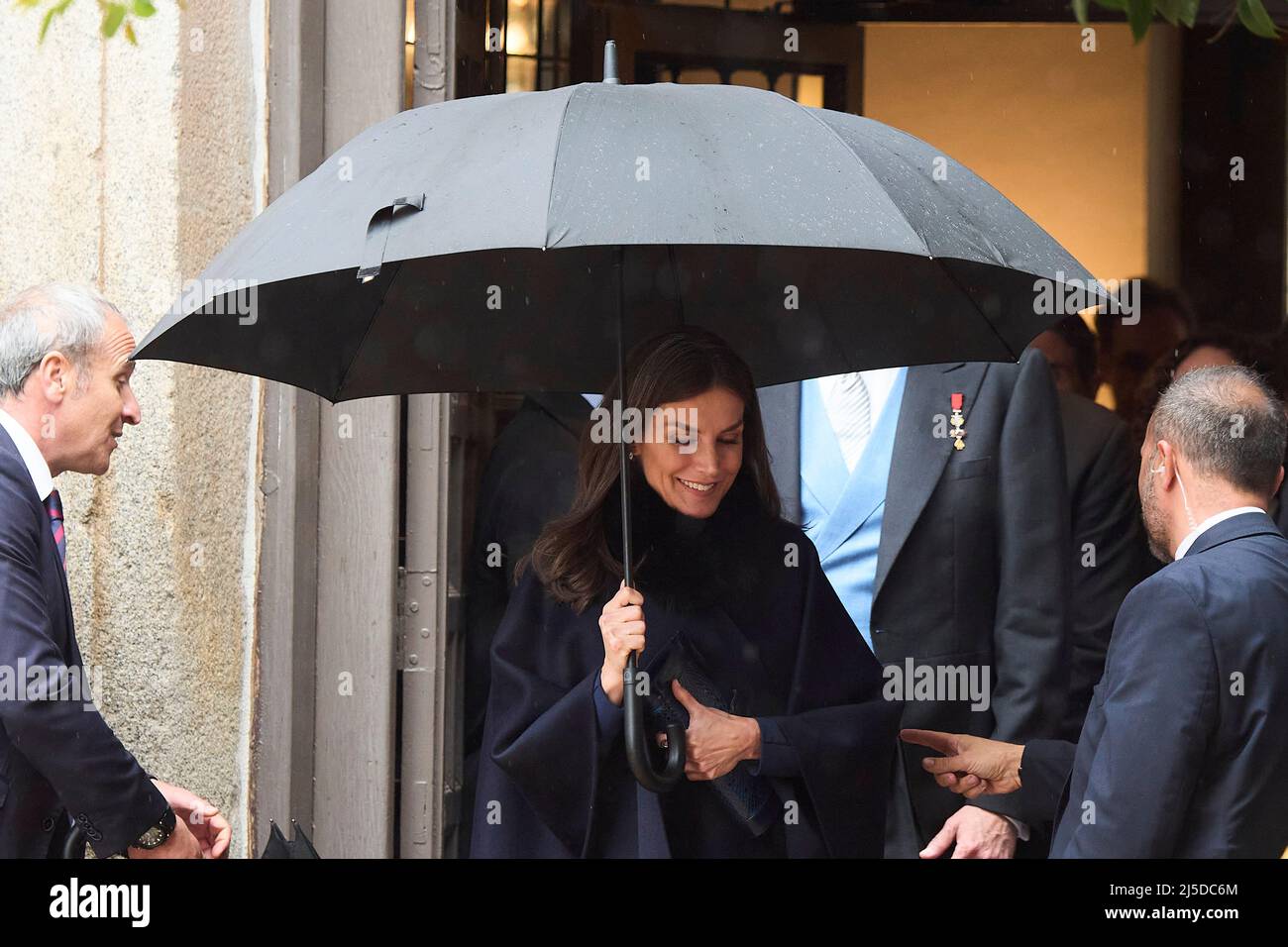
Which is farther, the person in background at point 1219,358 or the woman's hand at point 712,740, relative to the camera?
the person in background at point 1219,358

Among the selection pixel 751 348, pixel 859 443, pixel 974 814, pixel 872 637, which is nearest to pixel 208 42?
pixel 751 348

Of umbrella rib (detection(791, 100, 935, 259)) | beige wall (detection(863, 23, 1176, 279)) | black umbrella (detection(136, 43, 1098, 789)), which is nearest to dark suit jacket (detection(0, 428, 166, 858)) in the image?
black umbrella (detection(136, 43, 1098, 789))

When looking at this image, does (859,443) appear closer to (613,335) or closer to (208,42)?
(613,335)

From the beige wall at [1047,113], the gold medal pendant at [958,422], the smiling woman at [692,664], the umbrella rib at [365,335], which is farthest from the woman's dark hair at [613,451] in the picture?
the beige wall at [1047,113]

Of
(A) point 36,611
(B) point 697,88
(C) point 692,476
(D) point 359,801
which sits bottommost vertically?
(D) point 359,801

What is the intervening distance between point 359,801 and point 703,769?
58.3 inches

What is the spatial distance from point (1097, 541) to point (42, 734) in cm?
266

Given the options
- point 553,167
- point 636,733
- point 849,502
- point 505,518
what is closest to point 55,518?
point 636,733

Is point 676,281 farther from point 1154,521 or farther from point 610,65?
point 1154,521

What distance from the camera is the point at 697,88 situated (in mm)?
2844

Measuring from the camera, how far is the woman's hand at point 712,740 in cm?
313

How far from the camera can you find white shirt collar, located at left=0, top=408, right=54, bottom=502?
10.3 feet

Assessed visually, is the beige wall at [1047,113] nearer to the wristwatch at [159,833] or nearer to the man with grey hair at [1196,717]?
the man with grey hair at [1196,717]

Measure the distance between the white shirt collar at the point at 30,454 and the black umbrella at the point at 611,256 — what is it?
0.33 meters
